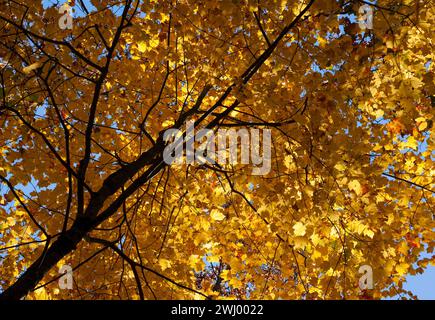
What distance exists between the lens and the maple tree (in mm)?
3260

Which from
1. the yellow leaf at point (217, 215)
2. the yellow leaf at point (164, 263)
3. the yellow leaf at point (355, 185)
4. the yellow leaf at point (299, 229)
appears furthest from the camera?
the yellow leaf at point (217, 215)

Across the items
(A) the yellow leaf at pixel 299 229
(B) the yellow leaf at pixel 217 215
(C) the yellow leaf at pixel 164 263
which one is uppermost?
(B) the yellow leaf at pixel 217 215

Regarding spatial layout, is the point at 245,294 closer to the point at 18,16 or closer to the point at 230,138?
the point at 230,138

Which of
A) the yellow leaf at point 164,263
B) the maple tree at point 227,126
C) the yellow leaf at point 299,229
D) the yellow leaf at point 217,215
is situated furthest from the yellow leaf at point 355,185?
the yellow leaf at point 164,263

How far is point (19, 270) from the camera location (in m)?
4.95

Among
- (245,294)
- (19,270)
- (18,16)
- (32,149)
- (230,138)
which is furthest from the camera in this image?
(245,294)

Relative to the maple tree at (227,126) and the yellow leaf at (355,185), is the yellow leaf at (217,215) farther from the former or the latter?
the yellow leaf at (355,185)

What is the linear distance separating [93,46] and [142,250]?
2547 mm

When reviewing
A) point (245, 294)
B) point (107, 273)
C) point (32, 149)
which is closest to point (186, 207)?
point (107, 273)

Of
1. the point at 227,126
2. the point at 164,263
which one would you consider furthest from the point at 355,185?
the point at 164,263

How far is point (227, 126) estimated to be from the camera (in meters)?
4.29

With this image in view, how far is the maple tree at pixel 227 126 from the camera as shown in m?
3.26

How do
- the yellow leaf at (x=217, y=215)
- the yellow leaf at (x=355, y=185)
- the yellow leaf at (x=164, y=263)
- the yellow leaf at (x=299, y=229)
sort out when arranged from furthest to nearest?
the yellow leaf at (x=217, y=215) → the yellow leaf at (x=164, y=263) → the yellow leaf at (x=355, y=185) → the yellow leaf at (x=299, y=229)

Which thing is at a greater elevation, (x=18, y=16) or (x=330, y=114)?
(x=18, y=16)
